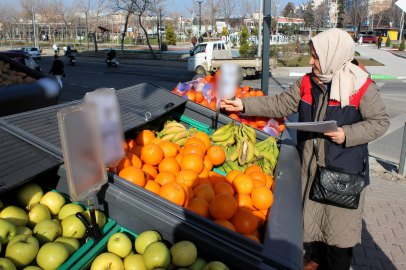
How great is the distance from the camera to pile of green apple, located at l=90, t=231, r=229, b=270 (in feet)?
4.61

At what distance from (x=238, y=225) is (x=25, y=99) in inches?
200

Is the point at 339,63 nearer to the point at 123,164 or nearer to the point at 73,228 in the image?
the point at 123,164

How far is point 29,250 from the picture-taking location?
1.40 metres

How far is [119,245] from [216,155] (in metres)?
1.36

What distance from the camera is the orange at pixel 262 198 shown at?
2.06 meters

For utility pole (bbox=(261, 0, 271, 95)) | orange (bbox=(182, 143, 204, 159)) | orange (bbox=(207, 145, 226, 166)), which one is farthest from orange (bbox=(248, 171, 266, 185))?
utility pole (bbox=(261, 0, 271, 95))

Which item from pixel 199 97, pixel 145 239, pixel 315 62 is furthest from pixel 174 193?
pixel 199 97

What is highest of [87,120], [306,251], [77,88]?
[87,120]

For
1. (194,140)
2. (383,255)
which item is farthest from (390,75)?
(194,140)

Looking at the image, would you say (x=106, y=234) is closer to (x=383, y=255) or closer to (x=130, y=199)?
(x=130, y=199)

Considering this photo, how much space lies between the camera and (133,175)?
6.39 feet

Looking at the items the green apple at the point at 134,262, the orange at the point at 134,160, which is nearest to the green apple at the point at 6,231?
the green apple at the point at 134,262

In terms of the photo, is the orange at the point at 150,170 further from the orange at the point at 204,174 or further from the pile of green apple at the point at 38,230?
the pile of green apple at the point at 38,230

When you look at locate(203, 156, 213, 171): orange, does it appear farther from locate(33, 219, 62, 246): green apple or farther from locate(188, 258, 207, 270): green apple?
locate(33, 219, 62, 246): green apple
